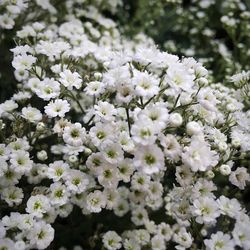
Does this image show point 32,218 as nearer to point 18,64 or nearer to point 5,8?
point 18,64

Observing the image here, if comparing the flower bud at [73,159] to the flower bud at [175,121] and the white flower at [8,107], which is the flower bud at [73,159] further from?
the flower bud at [175,121]

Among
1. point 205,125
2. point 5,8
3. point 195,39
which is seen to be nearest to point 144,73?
point 205,125

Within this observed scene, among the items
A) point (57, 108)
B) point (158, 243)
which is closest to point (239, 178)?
point (158, 243)

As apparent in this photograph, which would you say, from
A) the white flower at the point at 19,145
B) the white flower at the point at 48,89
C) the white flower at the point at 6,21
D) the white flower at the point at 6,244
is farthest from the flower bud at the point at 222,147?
the white flower at the point at 6,21

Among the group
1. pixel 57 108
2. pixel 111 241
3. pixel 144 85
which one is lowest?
pixel 111 241

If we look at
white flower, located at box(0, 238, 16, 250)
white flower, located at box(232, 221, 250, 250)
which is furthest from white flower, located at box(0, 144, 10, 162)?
white flower, located at box(232, 221, 250, 250)

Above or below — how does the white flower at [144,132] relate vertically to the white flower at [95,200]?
above

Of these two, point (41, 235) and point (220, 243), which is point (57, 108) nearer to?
point (41, 235)
